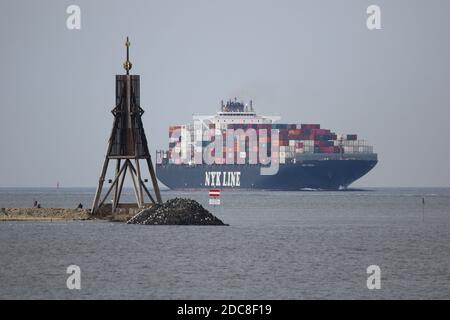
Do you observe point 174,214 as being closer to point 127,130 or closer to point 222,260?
point 127,130

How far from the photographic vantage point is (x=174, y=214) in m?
75.8

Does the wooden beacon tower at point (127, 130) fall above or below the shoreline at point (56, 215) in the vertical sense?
above

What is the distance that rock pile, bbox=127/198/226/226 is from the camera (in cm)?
7494

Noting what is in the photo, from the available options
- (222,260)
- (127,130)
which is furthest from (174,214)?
(222,260)

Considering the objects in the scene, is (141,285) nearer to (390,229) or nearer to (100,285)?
(100,285)

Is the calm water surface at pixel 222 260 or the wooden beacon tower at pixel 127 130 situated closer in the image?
the calm water surface at pixel 222 260

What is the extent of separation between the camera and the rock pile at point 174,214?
2950 inches

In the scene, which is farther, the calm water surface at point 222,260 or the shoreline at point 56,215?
the shoreline at point 56,215

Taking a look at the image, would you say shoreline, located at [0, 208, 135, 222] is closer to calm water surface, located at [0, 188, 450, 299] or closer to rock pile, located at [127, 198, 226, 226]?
calm water surface, located at [0, 188, 450, 299]

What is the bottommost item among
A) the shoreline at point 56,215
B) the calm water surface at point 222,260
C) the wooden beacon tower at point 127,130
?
the calm water surface at point 222,260

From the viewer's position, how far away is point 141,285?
4494 centimetres

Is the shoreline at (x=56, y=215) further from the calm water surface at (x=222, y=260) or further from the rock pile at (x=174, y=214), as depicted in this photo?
the rock pile at (x=174, y=214)

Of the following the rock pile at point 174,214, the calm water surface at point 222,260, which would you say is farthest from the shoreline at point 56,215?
the rock pile at point 174,214
